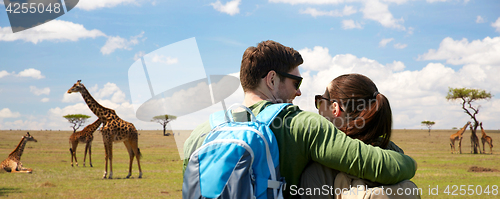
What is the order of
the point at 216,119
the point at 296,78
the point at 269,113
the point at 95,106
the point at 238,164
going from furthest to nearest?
1. the point at 95,106
2. the point at 296,78
3. the point at 216,119
4. the point at 269,113
5. the point at 238,164

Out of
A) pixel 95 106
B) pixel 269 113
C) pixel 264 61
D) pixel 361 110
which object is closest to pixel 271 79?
pixel 264 61

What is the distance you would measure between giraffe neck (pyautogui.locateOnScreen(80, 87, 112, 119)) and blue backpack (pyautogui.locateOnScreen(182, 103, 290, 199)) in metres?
12.2

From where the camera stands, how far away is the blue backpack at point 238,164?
1444 millimetres

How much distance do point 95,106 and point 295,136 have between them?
12939 millimetres

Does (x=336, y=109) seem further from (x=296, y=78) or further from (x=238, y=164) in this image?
(x=238, y=164)

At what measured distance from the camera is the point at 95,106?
12859 mm

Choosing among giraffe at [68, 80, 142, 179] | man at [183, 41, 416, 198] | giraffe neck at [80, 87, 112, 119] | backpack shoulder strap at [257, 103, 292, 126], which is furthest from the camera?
giraffe neck at [80, 87, 112, 119]

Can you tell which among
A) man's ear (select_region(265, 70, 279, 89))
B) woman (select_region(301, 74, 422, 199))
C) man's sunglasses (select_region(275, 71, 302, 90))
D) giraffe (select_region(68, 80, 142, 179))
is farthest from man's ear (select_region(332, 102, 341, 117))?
giraffe (select_region(68, 80, 142, 179))

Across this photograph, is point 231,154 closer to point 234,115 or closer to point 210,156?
point 210,156

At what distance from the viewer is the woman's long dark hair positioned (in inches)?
67.4

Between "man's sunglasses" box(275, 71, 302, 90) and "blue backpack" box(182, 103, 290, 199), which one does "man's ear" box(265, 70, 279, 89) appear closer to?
"man's sunglasses" box(275, 71, 302, 90)

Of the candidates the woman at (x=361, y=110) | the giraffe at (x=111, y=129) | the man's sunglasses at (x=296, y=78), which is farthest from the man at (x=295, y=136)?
the giraffe at (x=111, y=129)

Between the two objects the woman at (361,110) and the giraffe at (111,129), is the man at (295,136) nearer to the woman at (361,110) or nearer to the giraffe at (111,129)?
the woman at (361,110)

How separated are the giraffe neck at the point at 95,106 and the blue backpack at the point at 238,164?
1223 centimetres
